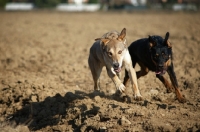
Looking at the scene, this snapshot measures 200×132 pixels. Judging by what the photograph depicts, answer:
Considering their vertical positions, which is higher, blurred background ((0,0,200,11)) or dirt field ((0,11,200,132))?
Answer: blurred background ((0,0,200,11))

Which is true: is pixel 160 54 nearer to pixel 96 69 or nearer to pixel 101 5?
pixel 96 69

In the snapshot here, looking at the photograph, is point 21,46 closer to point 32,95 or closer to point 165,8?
point 32,95

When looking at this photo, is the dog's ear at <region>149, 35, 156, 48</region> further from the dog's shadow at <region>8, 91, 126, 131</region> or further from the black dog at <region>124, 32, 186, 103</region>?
the dog's shadow at <region>8, 91, 126, 131</region>

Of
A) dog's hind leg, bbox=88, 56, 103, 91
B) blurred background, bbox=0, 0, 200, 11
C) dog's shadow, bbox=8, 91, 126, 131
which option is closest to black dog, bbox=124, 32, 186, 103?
dog's hind leg, bbox=88, 56, 103, 91

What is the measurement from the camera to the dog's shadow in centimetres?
796

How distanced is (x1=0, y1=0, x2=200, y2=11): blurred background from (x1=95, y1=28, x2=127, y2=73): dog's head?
41951 mm

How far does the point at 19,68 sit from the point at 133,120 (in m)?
7.14

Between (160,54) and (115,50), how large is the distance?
1.16 meters

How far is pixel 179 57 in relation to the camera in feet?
44.8

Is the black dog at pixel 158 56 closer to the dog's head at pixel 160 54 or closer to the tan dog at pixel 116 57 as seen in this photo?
the dog's head at pixel 160 54

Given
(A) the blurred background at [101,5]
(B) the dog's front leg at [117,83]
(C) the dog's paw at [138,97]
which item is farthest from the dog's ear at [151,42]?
(A) the blurred background at [101,5]

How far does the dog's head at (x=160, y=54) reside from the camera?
7.83m

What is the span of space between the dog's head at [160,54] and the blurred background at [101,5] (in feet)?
138

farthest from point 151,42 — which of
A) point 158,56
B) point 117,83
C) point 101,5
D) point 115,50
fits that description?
point 101,5
